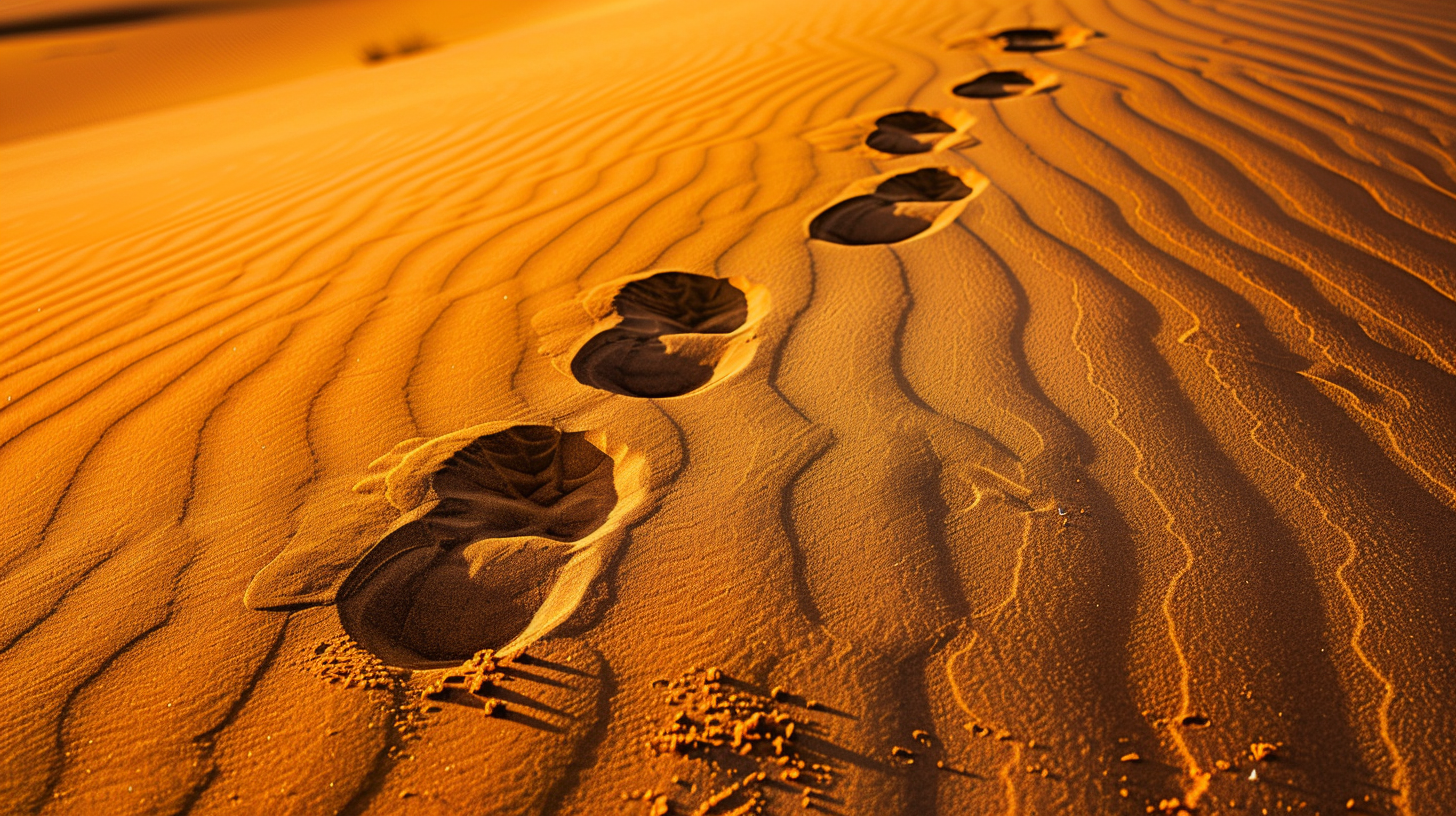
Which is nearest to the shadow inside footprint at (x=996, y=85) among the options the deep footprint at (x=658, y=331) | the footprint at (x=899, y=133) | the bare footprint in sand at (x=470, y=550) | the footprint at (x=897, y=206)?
the footprint at (x=899, y=133)

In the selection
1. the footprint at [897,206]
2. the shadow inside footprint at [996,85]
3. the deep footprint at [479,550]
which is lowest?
the deep footprint at [479,550]

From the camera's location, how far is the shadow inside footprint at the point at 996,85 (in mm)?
3559

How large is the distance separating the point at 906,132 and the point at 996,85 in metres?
0.75

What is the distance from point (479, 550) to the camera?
137cm

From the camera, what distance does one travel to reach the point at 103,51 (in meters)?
12.8

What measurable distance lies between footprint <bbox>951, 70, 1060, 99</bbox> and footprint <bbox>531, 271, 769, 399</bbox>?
80.2 inches

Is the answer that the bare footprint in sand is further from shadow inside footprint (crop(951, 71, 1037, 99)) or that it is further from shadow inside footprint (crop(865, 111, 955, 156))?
shadow inside footprint (crop(951, 71, 1037, 99))

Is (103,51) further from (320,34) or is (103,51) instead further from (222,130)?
(222,130)

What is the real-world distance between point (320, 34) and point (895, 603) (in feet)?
52.4

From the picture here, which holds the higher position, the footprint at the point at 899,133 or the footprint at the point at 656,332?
the footprint at the point at 899,133

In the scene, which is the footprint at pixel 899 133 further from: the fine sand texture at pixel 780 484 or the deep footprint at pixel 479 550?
the deep footprint at pixel 479 550

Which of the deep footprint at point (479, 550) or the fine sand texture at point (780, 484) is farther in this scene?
the deep footprint at point (479, 550)

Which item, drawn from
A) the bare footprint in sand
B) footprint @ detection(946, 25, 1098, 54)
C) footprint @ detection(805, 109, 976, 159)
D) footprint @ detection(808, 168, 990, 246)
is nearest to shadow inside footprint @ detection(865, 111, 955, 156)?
footprint @ detection(805, 109, 976, 159)

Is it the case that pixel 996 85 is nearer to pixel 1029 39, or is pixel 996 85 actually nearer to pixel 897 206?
pixel 1029 39
